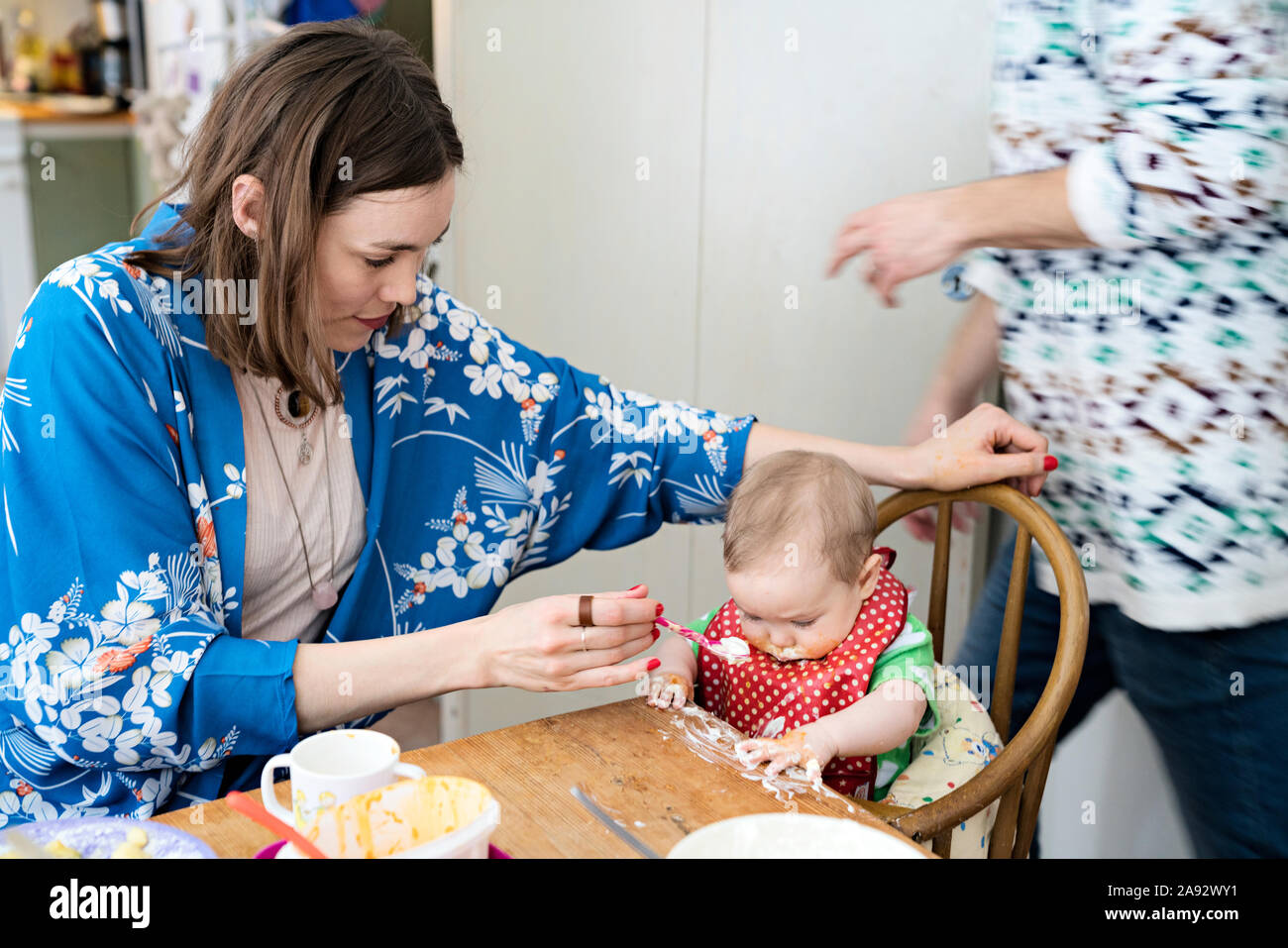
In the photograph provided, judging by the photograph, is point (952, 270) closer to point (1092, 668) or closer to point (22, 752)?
point (1092, 668)

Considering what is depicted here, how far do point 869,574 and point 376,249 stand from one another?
68 cm

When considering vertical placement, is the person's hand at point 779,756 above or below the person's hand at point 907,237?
below

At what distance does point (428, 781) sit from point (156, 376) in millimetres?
617

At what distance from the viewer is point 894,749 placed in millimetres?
1316

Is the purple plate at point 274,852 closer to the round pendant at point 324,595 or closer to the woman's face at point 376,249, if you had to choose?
the round pendant at point 324,595

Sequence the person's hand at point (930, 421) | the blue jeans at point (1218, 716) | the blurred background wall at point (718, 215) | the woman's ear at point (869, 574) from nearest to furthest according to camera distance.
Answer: the blue jeans at point (1218, 716) → the woman's ear at point (869, 574) → the person's hand at point (930, 421) → the blurred background wall at point (718, 215)

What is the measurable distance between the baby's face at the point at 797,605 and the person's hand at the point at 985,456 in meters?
0.17

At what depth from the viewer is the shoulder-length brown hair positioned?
1188 millimetres

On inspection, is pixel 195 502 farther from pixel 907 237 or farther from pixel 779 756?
pixel 907 237

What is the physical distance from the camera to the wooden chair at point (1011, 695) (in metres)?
1.14

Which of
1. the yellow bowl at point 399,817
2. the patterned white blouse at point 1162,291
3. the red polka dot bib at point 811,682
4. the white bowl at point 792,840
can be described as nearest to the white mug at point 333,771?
the yellow bowl at point 399,817

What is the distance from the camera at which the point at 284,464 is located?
133 cm

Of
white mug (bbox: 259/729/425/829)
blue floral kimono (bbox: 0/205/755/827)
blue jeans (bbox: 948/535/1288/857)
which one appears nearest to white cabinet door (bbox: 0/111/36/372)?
blue floral kimono (bbox: 0/205/755/827)

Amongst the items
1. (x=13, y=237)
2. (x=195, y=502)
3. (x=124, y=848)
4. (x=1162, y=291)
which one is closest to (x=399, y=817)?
(x=124, y=848)
